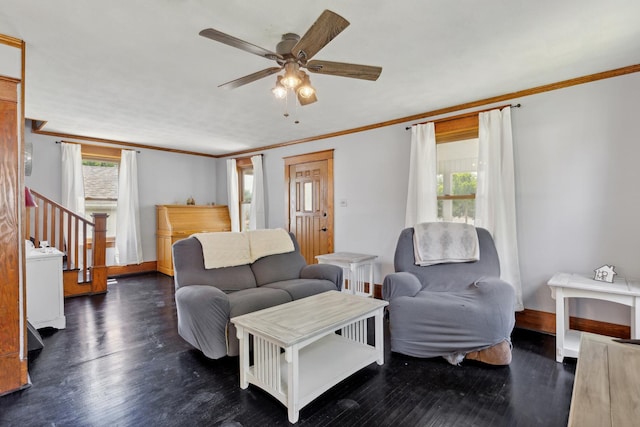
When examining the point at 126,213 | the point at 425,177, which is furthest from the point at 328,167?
the point at 126,213

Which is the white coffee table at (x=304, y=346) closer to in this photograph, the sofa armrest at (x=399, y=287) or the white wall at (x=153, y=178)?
the sofa armrest at (x=399, y=287)

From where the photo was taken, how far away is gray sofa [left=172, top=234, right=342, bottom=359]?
95.7 inches

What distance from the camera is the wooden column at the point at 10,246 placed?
81.6 inches

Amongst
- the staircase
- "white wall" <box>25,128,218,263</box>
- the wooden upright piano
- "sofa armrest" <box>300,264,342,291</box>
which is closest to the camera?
"sofa armrest" <box>300,264,342,291</box>

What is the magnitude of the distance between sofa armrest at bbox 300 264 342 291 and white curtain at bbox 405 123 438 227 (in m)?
1.22

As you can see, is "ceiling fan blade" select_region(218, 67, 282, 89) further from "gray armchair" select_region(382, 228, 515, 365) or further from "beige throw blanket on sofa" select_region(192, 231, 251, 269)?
"gray armchair" select_region(382, 228, 515, 365)

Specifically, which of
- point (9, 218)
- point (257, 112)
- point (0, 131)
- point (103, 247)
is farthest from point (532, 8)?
point (103, 247)

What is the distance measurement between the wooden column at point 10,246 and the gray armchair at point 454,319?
8.84 feet

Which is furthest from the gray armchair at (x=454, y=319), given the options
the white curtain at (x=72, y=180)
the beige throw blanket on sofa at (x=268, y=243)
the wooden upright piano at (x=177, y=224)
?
the white curtain at (x=72, y=180)

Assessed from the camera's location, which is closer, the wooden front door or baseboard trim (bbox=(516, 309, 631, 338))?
baseboard trim (bbox=(516, 309, 631, 338))

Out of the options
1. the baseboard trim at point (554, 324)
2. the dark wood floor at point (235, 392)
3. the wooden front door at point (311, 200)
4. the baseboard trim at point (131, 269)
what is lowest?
the dark wood floor at point (235, 392)

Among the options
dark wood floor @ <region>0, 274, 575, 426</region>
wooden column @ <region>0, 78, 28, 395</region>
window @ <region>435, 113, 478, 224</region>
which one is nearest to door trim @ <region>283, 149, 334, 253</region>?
window @ <region>435, 113, 478, 224</region>

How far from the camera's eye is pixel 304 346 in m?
2.02

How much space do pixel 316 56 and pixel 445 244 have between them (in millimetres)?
2114
